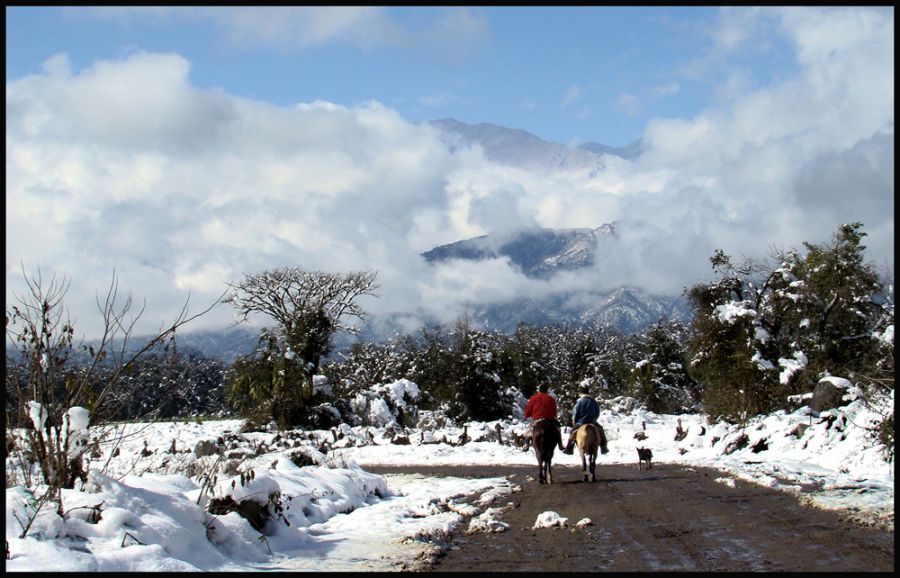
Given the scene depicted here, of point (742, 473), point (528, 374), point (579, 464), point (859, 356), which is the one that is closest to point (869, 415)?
point (742, 473)

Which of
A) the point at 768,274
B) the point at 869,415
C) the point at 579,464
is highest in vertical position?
the point at 768,274

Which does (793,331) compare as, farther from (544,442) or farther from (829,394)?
(544,442)

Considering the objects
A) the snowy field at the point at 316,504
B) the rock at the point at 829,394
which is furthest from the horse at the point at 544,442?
the rock at the point at 829,394

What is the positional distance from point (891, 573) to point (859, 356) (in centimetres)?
2116

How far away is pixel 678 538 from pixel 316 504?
16.6ft

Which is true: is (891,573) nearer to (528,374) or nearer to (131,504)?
(131,504)

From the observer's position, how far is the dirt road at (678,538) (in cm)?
663

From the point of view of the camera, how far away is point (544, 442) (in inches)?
583

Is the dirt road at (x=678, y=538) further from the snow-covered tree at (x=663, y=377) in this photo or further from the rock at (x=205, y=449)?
the snow-covered tree at (x=663, y=377)

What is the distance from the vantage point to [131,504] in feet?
23.4

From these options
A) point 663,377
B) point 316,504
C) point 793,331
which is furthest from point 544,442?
point 663,377

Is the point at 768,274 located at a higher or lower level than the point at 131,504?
higher

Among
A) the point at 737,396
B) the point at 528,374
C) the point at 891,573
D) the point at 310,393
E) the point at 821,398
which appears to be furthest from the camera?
the point at 528,374

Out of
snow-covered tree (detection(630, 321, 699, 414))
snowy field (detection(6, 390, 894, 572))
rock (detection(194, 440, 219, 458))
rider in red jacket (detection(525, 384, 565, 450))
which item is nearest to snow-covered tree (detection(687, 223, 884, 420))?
snowy field (detection(6, 390, 894, 572))
